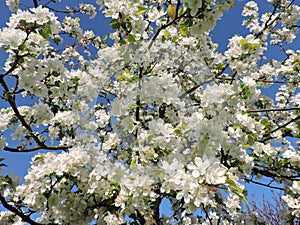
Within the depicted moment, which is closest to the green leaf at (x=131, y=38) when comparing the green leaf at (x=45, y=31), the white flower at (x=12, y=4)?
the green leaf at (x=45, y=31)

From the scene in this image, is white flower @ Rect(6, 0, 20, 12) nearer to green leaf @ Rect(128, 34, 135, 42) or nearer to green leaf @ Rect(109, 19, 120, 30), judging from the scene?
green leaf @ Rect(109, 19, 120, 30)

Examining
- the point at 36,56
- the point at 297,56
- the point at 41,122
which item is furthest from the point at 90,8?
the point at 297,56

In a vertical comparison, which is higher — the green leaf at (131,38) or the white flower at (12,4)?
the white flower at (12,4)

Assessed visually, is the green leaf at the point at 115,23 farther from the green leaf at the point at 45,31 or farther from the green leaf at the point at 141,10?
the green leaf at the point at 45,31

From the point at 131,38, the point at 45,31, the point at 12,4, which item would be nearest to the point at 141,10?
the point at 131,38

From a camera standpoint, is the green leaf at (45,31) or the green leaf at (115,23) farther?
the green leaf at (45,31)

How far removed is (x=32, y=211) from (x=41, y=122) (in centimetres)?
104

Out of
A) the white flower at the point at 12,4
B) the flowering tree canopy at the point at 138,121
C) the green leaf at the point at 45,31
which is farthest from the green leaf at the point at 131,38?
the white flower at the point at 12,4

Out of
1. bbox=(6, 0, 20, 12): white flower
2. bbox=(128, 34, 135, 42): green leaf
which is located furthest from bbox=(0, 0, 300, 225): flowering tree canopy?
bbox=(6, 0, 20, 12): white flower

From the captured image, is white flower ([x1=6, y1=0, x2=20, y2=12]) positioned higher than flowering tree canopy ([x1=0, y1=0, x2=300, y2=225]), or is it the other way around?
white flower ([x1=6, y1=0, x2=20, y2=12])

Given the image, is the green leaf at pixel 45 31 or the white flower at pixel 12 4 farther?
the white flower at pixel 12 4

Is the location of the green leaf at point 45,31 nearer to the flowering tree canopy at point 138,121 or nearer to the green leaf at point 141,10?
the flowering tree canopy at point 138,121

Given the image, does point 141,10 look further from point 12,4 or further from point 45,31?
point 12,4

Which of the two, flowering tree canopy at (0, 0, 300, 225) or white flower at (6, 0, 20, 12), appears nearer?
flowering tree canopy at (0, 0, 300, 225)
